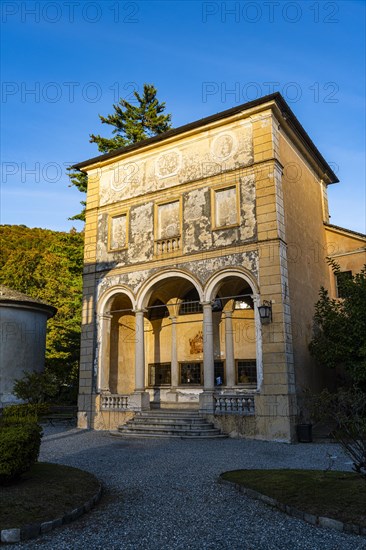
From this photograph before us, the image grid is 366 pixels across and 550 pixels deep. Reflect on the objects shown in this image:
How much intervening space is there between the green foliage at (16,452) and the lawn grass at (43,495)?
227 millimetres

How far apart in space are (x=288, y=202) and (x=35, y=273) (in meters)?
32.3

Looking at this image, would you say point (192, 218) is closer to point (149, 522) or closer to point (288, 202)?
point (288, 202)

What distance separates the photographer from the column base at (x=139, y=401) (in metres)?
16.9

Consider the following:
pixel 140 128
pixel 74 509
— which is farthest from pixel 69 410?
pixel 140 128

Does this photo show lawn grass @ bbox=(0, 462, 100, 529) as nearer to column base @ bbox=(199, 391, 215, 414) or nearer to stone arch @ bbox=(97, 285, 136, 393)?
column base @ bbox=(199, 391, 215, 414)

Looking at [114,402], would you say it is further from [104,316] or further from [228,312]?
[228,312]

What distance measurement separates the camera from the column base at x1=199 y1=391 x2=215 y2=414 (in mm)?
15227

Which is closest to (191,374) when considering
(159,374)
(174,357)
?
(174,357)

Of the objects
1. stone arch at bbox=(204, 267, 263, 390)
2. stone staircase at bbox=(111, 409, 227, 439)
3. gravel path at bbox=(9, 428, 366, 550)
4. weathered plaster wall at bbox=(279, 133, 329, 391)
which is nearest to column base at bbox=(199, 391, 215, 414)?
stone staircase at bbox=(111, 409, 227, 439)

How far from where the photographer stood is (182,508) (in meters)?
6.63

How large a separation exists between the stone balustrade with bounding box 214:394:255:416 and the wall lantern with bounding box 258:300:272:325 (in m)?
2.49

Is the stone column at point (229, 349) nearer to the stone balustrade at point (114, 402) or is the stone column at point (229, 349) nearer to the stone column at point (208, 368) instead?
the stone column at point (208, 368)

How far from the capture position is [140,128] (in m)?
31.6

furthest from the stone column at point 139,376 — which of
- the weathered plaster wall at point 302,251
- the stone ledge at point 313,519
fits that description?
the stone ledge at point 313,519
